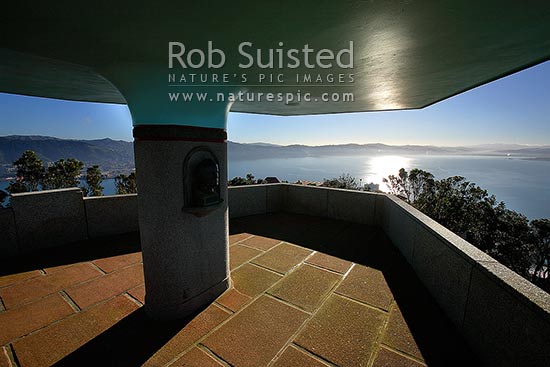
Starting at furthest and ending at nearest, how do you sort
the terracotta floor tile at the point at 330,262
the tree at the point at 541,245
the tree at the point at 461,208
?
the tree at the point at 541,245, the tree at the point at 461,208, the terracotta floor tile at the point at 330,262

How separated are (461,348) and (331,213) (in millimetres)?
5023

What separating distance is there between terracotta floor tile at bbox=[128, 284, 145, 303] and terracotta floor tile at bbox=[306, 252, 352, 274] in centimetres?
308

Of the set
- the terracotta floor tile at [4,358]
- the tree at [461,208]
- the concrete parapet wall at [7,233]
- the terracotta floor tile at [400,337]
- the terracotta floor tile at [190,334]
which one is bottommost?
the tree at [461,208]

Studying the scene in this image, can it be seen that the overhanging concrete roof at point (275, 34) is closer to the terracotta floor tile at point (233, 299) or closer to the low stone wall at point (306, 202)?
the terracotta floor tile at point (233, 299)

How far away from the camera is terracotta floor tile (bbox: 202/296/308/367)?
2.62 m

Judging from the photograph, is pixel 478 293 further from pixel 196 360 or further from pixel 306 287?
pixel 196 360

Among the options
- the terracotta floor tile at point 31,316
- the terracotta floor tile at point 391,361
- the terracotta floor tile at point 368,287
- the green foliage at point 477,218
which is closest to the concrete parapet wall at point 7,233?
the terracotta floor tile at point 31,316

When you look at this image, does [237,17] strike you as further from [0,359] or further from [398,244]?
[398,244]

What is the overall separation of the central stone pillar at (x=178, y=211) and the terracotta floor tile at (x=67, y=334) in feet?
1.84

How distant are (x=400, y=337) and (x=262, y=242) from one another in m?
3.53

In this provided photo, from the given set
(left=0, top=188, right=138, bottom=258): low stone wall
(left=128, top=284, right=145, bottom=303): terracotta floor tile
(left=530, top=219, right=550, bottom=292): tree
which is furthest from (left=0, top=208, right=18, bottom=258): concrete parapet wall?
(left=530, top=219, right=550, bottom=292): tree

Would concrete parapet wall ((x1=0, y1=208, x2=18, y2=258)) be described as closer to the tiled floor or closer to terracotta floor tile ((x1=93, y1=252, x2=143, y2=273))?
the tiled floor

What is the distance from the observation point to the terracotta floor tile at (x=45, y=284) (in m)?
3.61

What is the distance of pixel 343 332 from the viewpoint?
299 centimetres
